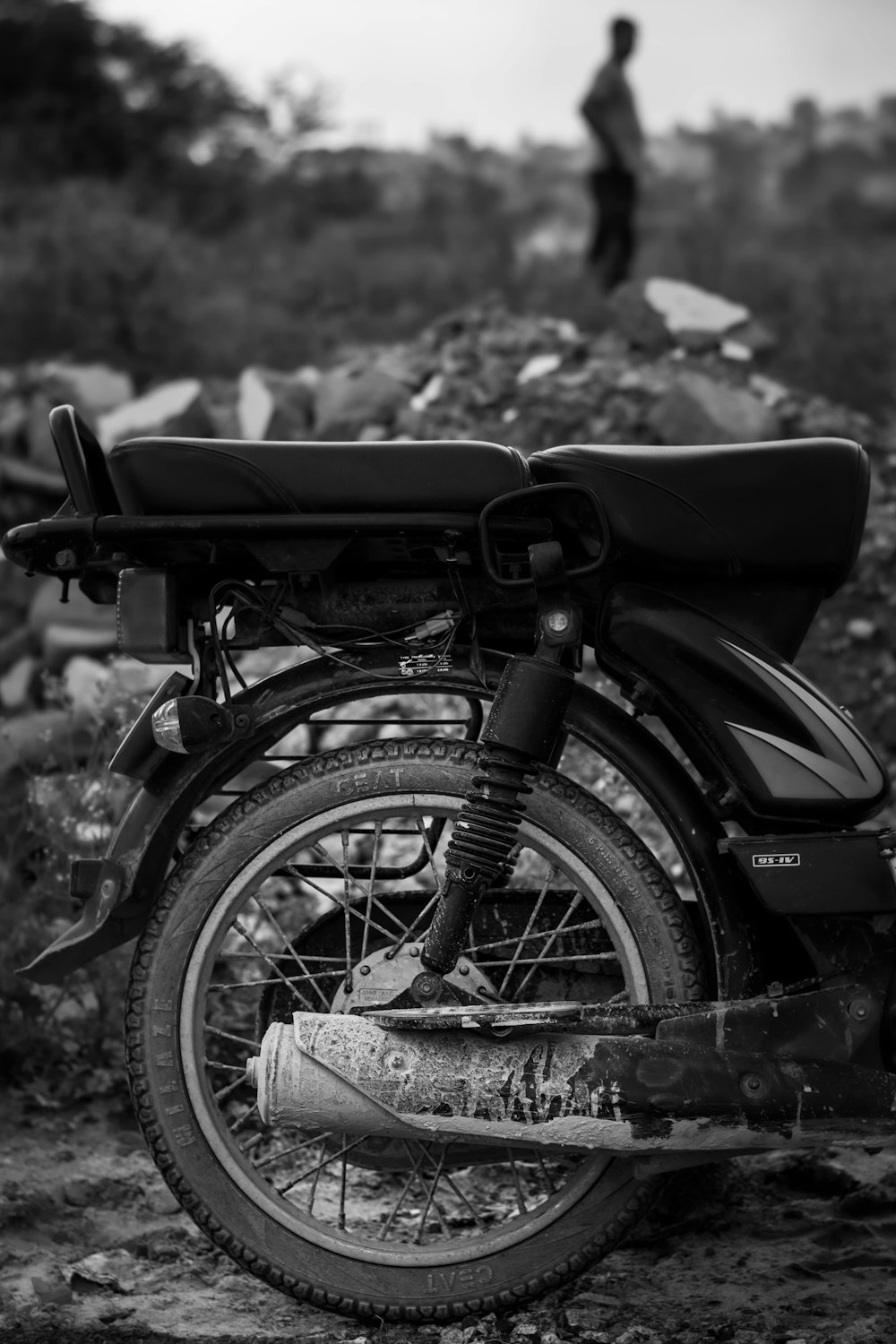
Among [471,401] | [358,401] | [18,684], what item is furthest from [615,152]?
[18,684]

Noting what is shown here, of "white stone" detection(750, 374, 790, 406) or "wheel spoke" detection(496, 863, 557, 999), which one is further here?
"white stone" detection(750, 374, 790, 406)

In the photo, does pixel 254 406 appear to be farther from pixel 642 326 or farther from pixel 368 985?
pixel 368 985

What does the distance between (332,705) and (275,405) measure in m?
6.48

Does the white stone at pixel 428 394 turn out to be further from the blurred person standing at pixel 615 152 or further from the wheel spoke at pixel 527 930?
the wheel spoke at pixel 527 930

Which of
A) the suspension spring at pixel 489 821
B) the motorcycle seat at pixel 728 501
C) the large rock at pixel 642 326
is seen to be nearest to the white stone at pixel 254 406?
the large rock at pixel 642 326

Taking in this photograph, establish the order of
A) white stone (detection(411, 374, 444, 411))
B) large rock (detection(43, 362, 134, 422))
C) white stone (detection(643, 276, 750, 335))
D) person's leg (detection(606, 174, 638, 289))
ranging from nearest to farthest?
white stone (detection(411, 374, 444, 411))
white stone (detection(643, 276, 750, 335))
large rock (detection(43, 362, 134, 422))
person's leg (detection(606, 174, 638, 289))

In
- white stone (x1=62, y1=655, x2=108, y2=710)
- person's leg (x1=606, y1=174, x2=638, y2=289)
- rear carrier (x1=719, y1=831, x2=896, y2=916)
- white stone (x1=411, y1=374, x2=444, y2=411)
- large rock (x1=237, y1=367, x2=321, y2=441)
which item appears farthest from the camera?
person's leg (x1=606, y1=174, x2=638, y2=289)

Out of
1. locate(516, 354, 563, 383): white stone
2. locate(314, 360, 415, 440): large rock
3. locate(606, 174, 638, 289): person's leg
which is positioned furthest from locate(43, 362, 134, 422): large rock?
locate(606, 174, 638, 289): person's leg

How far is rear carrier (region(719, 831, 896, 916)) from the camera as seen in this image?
231 centimetres

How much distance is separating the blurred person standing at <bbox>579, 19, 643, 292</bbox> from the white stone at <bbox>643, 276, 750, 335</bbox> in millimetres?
2808

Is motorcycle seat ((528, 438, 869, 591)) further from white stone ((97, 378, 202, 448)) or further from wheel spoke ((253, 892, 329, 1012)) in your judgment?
white stone ((97, 378, 202, 448))

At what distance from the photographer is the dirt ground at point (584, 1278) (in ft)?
7.82

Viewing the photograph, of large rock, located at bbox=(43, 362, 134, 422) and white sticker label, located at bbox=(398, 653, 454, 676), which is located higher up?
large rock, located at bbox=(43, 362, 134, 422)

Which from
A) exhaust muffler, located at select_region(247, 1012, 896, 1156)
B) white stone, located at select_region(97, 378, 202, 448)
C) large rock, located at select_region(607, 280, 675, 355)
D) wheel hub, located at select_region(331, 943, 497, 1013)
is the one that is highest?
large rock, located at select_region(607, 280, 675, 355)
